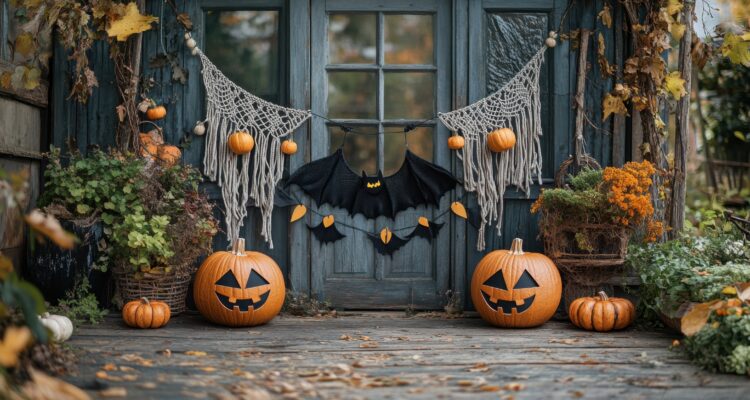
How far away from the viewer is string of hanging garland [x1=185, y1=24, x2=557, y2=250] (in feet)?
16.9

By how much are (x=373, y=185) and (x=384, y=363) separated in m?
1.71

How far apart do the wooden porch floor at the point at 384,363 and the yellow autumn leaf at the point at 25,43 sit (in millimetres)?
1717

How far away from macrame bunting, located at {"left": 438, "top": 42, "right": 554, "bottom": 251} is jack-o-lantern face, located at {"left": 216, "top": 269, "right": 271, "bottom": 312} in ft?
4.99

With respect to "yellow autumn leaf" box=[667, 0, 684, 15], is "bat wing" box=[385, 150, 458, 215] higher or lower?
lower

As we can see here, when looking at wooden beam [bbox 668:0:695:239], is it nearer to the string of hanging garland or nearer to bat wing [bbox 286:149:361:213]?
the string of hanging garland

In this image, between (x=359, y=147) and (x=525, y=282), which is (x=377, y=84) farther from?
(x=525, y=282)

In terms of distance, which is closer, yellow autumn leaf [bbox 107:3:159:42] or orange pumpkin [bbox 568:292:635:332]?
orange pumpkin [bbox 568:292:635:332]

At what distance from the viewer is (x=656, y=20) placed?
16.4ft

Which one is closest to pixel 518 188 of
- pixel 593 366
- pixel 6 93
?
pixel 593 366

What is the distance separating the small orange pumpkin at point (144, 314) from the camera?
446cm

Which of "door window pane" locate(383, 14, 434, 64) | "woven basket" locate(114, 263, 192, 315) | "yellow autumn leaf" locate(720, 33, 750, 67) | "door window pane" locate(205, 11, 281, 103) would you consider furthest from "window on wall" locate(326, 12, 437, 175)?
"yellow autumn leaf" locate(720, 33, 750, 67)

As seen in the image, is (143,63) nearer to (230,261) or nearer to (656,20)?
(230,261)

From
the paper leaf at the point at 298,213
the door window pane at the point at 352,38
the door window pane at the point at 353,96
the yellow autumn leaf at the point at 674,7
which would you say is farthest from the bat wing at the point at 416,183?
the yellow autumn leaf at the point at 674,7

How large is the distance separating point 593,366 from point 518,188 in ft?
5.80
